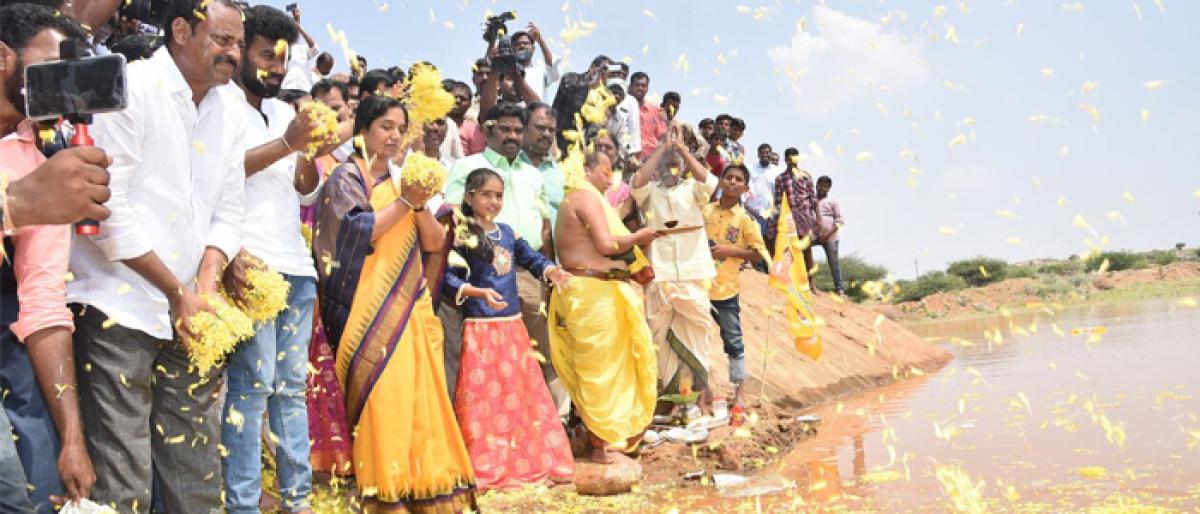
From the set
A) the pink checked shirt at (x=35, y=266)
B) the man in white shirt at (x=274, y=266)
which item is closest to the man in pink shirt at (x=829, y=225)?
the man in white shirt at (x=274, y=266)

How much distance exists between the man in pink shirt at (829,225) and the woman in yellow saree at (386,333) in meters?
10.9

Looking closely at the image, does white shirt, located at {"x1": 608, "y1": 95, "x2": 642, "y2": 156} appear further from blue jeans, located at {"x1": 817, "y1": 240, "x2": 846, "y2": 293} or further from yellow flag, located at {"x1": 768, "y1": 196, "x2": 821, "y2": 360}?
blue jeans, located at {"x1": 817, "y1": 240, "x2": 846, "y2": 293}

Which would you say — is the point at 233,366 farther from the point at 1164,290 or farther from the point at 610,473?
the point at 1164,290

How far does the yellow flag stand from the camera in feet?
28.5

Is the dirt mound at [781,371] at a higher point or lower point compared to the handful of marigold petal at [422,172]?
lower

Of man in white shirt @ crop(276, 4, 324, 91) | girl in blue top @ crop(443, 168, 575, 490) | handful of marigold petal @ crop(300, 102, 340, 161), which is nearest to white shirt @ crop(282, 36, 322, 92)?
man in white shirt @ crop(276, 4, 324, 91)

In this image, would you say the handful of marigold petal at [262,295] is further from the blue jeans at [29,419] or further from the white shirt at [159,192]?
the blue jeans at [29,419]

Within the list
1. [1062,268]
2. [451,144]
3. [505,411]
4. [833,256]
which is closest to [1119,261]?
[1062,268]

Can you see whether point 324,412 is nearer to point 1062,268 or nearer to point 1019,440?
point 1019,440

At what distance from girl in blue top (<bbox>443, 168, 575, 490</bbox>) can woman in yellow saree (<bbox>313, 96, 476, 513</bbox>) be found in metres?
0.72

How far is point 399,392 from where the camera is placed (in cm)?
491

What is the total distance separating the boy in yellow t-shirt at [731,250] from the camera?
8.12 m

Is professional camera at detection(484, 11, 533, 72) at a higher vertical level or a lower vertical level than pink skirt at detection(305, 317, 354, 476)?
higher

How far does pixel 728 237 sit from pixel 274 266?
4.93 m
